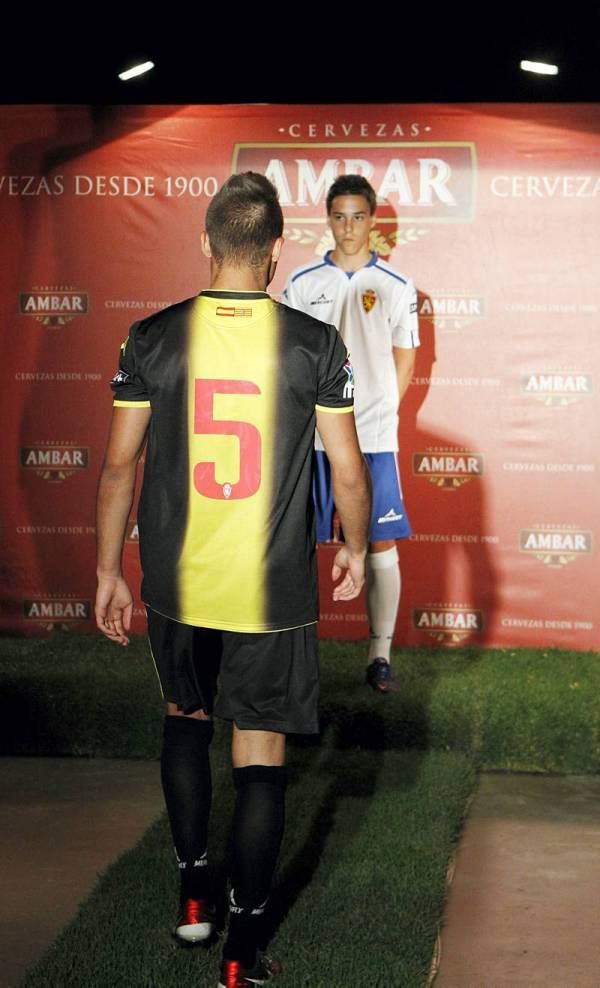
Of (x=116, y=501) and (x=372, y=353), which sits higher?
(x=372, y=353)

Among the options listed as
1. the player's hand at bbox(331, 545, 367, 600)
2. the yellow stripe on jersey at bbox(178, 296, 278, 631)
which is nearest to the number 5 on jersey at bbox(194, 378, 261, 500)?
the yellow stripe on jersey at bbox(178, 296, 278, 631)

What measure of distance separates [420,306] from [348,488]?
3262 mm

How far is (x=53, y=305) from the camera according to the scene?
5.98 m

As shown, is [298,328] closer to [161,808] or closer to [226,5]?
[161,808]

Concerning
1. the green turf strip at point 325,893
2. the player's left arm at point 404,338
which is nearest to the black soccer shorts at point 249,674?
the green turf strip at point 325,893

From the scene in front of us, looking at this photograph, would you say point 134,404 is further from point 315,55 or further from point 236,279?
point 315,55

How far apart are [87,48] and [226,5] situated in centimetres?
73

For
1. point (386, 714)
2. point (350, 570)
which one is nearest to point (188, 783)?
point (350, 570)

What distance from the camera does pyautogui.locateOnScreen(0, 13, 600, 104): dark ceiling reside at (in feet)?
21.2

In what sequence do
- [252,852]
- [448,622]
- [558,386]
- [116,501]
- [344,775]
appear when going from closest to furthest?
[252,852] < [116,501] < [344,775] < [558,386] < [448,622]

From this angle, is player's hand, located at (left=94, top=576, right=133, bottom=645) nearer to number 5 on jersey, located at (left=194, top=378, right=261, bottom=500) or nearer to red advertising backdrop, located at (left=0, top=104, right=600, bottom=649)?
number 5 on jersey, located at (left=194, top=378, right=261, bottom=500)

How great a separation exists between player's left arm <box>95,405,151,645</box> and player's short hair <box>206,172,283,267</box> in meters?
0.35

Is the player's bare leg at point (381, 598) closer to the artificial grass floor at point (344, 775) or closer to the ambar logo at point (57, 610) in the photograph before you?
the artificial grass floor at point (344, 775)

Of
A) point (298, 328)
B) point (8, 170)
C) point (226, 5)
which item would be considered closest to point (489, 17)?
point (226, 5)
